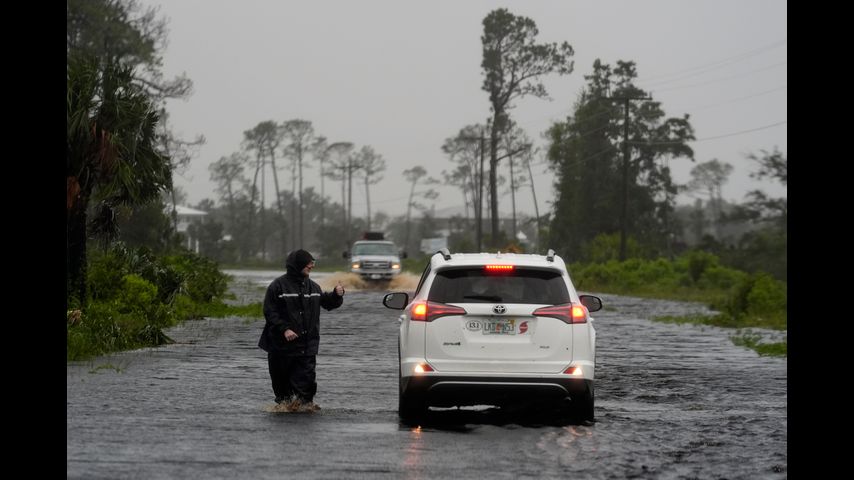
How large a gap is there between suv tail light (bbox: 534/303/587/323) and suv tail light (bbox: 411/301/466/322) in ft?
2.47

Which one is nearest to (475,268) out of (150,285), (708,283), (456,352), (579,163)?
(456,352)

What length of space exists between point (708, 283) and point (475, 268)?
4682 cm

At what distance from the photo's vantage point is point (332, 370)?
1945 cm

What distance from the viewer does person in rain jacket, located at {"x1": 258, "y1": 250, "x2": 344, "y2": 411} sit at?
13688 millimetres

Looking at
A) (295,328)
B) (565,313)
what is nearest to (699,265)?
(295,328)

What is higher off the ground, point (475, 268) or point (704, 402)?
point (475, 268)

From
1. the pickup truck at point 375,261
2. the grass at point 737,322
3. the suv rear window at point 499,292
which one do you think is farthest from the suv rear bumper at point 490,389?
the pickup truck at point 375,261

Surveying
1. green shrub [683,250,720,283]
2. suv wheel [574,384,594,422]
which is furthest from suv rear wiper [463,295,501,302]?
green shrub [683,250,720,283]

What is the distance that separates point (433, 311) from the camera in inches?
502

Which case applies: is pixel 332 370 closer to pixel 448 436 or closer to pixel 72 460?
pixel 448 436

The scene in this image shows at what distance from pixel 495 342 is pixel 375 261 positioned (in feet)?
131

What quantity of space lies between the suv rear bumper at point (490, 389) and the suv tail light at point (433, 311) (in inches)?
22.1

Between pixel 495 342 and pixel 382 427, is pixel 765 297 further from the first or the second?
pixel 382 427

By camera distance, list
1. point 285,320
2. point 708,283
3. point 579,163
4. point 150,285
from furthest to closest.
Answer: point 579,163
point 708,283
point 150,285
point 285,320
